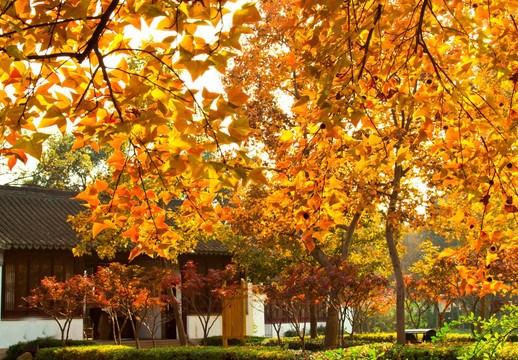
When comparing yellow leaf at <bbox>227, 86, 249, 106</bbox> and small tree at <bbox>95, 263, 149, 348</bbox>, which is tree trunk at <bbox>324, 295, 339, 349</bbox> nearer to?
small tree at <bbox>95, 263, 149, 348</bbox>

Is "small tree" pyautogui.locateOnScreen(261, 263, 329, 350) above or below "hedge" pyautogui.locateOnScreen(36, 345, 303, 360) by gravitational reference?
above

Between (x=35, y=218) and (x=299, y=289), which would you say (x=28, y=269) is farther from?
(x=299, y=289)

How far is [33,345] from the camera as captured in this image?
1391cm

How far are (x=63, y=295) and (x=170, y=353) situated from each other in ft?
14.1

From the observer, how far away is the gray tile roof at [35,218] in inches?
582

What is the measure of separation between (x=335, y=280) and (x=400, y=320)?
120 cm

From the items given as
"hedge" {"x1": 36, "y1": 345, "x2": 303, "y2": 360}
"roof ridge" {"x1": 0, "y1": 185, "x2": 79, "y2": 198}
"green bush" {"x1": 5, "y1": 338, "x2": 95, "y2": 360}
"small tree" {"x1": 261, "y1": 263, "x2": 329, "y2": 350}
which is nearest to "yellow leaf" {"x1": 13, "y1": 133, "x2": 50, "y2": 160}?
"hedge" {"x1": 36, "y1": 345, "x2": 303, "y2": 360}

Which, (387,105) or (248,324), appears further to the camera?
(248,324)

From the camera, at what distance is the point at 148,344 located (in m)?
16.3

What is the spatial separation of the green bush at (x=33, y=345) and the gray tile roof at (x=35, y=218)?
82.7 inches

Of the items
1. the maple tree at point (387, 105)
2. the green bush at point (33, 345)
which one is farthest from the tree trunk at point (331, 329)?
the maple tree at point (387, 105)

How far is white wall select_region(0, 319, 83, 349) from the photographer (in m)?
14.2

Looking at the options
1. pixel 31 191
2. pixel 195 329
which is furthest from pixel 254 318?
pixel 31 191

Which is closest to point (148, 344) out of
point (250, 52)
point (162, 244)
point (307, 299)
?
point (307, 299)
